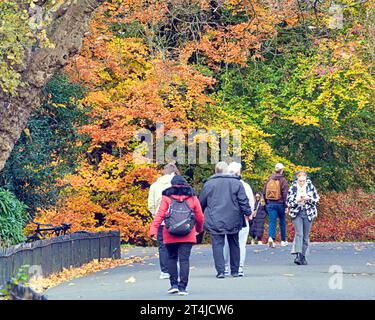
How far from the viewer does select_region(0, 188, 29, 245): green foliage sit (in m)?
19.6

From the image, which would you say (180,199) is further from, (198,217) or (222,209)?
(222,209)

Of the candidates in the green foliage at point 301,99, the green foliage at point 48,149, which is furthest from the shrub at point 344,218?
the green foliage at point 48,149

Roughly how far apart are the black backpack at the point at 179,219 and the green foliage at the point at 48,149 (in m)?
7.13

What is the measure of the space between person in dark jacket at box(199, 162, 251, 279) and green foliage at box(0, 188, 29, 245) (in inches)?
134

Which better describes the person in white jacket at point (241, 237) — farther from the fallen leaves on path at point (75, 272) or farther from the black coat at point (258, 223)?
the black coat at point (258, 223)

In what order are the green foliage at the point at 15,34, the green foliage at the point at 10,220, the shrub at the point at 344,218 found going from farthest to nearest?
the shrub at the point at 344,218 < the green foliage at the point at 10,220 < the green foliage at the point at 15,34

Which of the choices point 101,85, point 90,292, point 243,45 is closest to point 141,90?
point 101,85

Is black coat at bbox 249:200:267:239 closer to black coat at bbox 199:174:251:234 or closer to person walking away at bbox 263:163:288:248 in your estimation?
person walking away at bbox 263:163:288:248

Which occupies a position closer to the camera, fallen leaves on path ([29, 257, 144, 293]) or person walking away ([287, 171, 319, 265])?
fallen leaves on path ([29, 257, 144, 293])

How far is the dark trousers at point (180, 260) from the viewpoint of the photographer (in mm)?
15578

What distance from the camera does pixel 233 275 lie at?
748 inches

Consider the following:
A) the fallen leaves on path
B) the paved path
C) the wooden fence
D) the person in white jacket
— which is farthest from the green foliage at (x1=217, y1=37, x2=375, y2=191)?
the person in white jacket

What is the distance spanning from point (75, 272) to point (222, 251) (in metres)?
4.10
